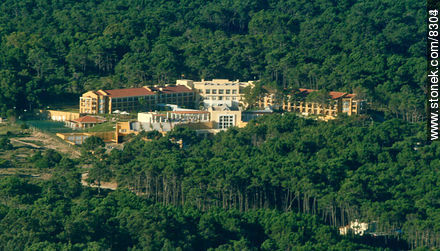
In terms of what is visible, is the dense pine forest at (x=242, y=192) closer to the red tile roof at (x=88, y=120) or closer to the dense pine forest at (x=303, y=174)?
the dense pine forest at (x=303, y=174)

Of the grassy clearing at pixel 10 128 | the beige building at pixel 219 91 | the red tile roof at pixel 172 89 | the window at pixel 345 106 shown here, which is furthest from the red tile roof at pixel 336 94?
the grassy clearing at pixel 10 128

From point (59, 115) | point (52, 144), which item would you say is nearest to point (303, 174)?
point (52, 144)

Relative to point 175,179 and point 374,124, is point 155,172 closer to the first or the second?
point 175,179

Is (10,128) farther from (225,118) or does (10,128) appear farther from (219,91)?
(219,91)

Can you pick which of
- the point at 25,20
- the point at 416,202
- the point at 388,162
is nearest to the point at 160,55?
the point at 25,20

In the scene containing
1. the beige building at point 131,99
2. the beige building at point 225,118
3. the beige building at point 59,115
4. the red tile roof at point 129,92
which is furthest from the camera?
the red tile roof at point 129,92
